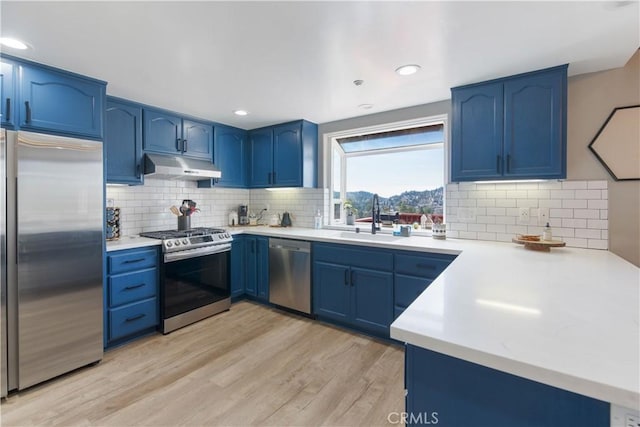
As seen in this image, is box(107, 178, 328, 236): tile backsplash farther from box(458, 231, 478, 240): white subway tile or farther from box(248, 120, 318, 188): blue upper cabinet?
box(458, 231, 478, 240): white subway tile

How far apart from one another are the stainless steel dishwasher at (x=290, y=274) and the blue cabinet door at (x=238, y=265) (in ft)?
1.48

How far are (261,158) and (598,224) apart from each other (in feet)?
11.4

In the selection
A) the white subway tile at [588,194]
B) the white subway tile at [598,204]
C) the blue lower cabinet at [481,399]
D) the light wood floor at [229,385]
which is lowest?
the light wood floor at [229,385]

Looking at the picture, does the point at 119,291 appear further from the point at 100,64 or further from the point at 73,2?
the point at 73,2

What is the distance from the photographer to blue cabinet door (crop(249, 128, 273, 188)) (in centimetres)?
387

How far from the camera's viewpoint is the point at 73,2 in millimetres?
1421

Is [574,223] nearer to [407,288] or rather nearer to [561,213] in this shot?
[561,213]

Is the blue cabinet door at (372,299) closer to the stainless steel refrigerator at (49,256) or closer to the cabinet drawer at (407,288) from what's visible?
the cabinet drawer at (407,288)

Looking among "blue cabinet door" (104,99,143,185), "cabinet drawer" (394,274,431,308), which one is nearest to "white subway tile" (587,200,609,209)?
"cabinet drawer" (394,274,431,308)

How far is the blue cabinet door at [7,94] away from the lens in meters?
1.92

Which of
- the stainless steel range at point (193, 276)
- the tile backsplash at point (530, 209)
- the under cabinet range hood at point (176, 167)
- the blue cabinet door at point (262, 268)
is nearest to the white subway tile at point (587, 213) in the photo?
the tile backsplash at point (530, 209)

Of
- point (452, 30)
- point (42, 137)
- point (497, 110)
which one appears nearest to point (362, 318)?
point (497, 110)

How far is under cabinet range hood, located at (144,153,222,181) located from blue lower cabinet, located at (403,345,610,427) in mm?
2816

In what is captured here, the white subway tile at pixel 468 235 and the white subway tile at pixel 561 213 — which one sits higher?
the white subway tile at pixel 561 213
